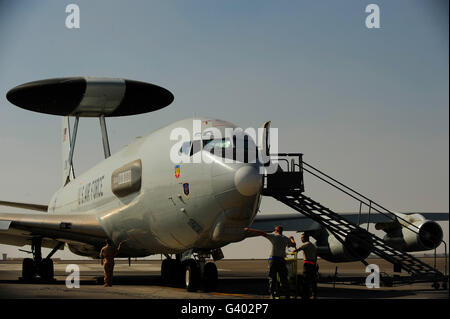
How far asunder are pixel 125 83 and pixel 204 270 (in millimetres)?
27543

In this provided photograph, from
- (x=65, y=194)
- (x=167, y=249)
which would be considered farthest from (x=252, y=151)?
(x=65, y=194)

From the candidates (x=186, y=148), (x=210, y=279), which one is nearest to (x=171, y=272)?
(x=210, y=279)

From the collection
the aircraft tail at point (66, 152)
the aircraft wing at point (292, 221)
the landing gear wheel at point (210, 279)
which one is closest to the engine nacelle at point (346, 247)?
the aircraft wing at point (292, 221)

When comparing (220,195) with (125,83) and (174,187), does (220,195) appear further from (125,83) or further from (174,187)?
(125,83)

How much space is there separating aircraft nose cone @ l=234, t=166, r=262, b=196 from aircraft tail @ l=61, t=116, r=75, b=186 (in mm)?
30678

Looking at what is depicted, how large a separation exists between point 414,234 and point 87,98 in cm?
2837

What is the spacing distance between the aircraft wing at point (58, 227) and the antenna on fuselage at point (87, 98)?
59.6ft

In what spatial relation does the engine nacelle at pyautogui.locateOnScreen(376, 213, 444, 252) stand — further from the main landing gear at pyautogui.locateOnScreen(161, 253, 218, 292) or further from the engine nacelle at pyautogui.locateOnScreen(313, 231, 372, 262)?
the main landing gear at pyautogui.locateOnScreen(161, 253, 218, 292)

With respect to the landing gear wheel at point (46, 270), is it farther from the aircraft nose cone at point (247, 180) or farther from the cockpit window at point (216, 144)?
the aircraft nose cone at point (247, 180)

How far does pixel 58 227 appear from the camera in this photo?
19.8 m

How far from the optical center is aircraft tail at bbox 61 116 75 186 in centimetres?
4209

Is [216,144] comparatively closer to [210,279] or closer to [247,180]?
[247,180]

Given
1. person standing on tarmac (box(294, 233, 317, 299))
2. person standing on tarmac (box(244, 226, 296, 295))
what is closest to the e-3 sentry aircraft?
person standing on tarmac (box(244, 226, 296, 295))
